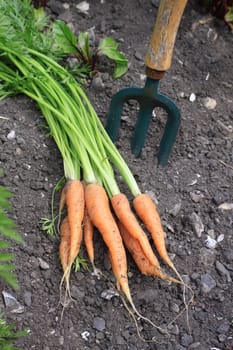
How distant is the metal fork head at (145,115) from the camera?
1.99 m

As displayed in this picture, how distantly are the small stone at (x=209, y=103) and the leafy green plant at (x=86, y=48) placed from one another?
0.93 ft

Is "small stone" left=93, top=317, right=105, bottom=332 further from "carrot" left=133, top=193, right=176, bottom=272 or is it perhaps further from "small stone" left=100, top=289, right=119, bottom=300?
"carrot" left=133, top=193, right=176, bottom=272

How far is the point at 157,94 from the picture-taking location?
1.98 meters

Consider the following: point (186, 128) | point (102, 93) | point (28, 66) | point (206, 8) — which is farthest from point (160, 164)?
point (206, 8)

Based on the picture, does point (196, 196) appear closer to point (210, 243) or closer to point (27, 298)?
point (210, 243)

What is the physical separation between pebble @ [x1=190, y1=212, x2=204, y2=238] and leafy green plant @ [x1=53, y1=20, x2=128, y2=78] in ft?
1.79

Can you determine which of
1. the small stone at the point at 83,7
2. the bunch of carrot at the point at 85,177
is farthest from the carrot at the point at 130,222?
the small stone at the point at 83,7

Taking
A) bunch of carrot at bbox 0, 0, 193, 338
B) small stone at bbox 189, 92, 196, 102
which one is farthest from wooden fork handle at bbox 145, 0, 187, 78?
small stone at bbox 189, 92, 196, 102

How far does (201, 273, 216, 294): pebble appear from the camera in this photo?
1.83 meters

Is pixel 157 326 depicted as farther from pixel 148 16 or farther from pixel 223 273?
pixel 148 16

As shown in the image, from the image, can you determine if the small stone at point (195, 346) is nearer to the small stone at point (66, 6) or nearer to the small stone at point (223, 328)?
the small stone at point (223, 328)

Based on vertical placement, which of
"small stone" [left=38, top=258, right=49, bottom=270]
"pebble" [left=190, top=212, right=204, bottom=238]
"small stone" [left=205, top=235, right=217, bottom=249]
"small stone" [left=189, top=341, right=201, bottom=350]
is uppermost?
"pebble" [left=190, top=212, right=204, bottom=238]

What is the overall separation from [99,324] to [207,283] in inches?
12.4

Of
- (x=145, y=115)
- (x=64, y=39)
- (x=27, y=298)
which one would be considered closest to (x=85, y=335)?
(x=27, y=298)
